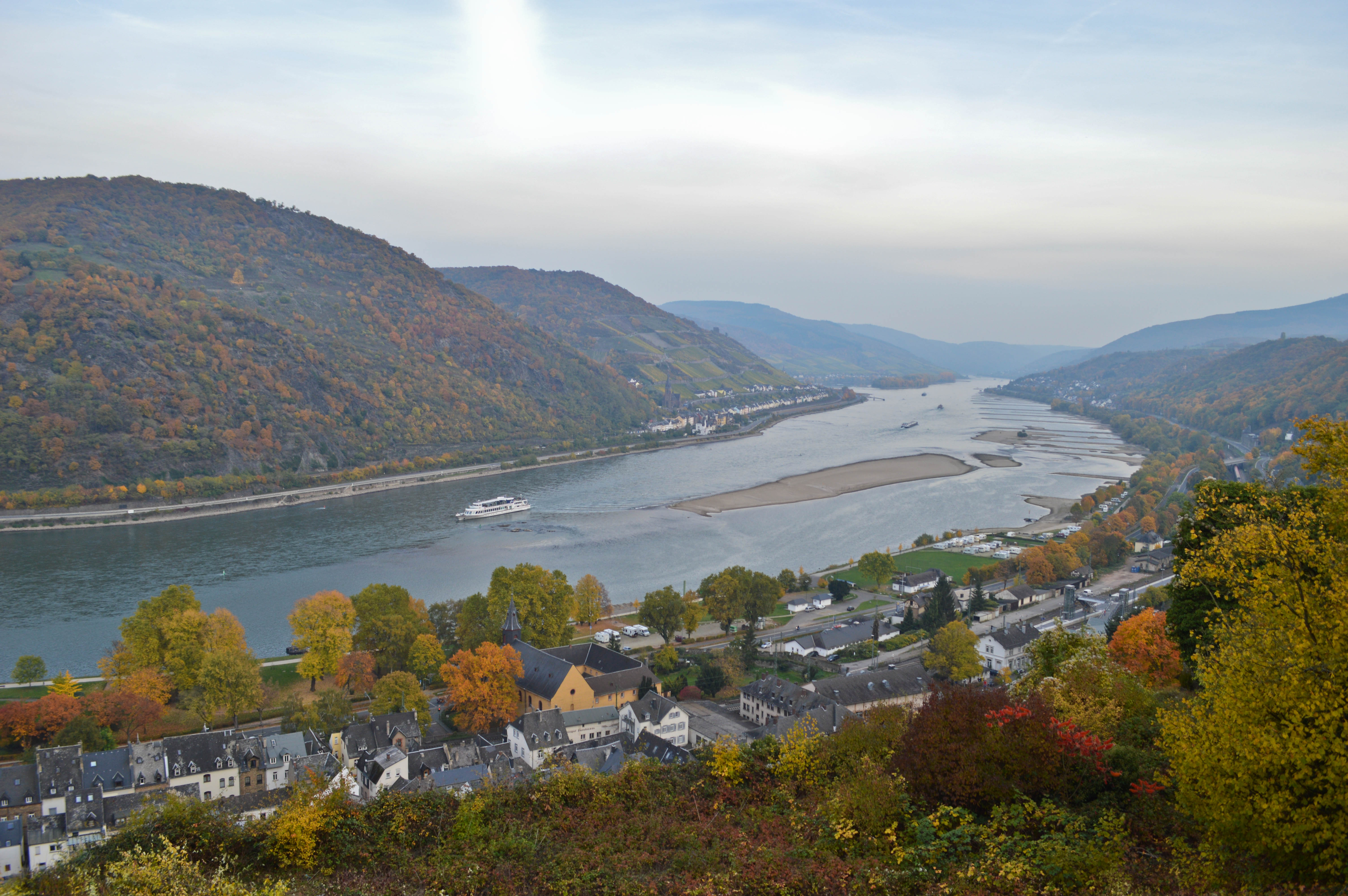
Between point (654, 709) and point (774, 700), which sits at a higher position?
point (654, 709)

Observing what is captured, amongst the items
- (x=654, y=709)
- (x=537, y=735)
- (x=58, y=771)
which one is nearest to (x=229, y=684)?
(x=58, y=771)

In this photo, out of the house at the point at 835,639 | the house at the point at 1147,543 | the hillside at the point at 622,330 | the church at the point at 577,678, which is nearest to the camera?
the church at the point at 577,678

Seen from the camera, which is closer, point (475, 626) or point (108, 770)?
point (108, 770)

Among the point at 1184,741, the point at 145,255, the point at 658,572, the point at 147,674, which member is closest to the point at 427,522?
the point at 658,572

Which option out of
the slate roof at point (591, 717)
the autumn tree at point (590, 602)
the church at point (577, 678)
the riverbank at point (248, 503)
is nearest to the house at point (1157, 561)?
the autumn tree at point (590, 602)

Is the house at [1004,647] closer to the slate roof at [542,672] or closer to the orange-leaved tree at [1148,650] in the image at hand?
the orange-leaved tree at [1148,650]

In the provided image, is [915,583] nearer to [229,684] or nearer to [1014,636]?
[1014,636]
